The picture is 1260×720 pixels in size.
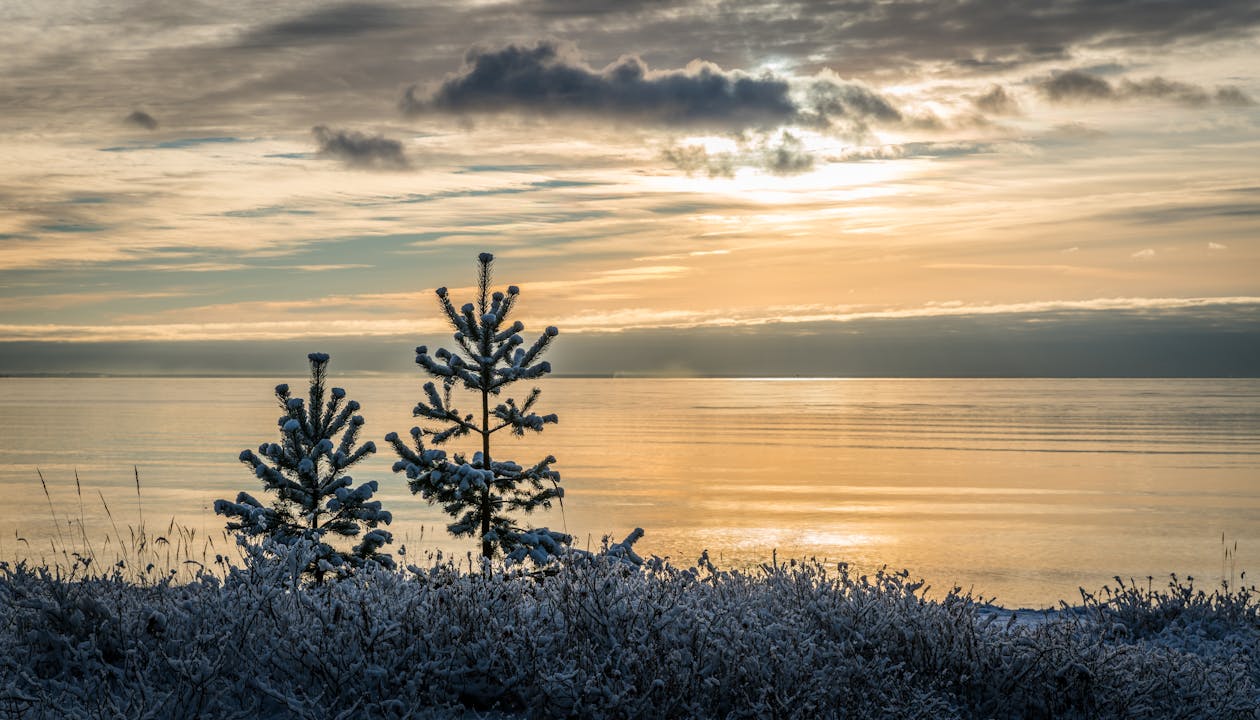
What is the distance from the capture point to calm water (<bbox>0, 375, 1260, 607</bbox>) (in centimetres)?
3055

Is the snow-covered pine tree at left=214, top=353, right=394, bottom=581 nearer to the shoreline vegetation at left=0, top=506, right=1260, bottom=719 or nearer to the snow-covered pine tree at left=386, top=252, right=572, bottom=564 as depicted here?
the snow-covered pine tree at left=386, top=252, right=572, bottom=564

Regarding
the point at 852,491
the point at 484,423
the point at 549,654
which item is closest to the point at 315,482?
the point at 484,423

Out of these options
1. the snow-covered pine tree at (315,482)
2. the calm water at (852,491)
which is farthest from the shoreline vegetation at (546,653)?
the calm water at (852,491)

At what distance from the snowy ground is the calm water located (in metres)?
16.4

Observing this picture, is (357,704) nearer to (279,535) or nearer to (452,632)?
(452,632)

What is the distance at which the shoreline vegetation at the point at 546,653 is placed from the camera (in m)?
6.97

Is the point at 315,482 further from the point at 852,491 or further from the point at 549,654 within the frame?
the point at 852,491

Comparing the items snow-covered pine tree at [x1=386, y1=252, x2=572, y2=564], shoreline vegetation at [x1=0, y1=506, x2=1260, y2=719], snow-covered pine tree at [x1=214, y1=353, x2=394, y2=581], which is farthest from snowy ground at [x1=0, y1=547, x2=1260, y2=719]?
snow-covered pine tree at [x1=386, y1=252, x2=572, y2=564]

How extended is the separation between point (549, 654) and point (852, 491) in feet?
137

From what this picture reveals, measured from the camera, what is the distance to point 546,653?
7473 millimetres

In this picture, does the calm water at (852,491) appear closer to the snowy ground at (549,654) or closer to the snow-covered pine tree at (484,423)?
the snow-covered pine tree at (484,423)

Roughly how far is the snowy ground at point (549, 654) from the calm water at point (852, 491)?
1642 cm

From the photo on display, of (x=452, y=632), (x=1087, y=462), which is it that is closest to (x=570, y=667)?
(x=452, y=632)

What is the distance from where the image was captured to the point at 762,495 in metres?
46.5
